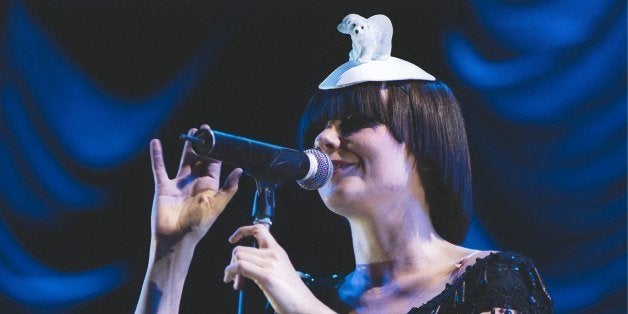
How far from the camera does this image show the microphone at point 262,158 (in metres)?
1.42

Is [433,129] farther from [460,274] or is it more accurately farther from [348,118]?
[460,274]

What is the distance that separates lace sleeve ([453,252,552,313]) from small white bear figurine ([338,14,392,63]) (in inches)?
24.7

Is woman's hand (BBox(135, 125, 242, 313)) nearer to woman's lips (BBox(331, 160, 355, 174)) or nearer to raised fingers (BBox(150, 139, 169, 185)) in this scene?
raised fingers (BBox(150, 139, 169, 185))

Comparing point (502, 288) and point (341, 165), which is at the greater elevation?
point (341, 165)

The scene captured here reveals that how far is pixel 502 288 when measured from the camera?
5.42 ft

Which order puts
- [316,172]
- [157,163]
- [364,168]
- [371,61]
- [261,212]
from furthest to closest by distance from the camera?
[371,61], [364,168], [157,163], [316,172], [261,212]

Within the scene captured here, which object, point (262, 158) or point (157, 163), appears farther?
point (157, 163)

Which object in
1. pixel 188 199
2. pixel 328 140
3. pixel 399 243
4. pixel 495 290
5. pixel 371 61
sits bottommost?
pixel 495 290

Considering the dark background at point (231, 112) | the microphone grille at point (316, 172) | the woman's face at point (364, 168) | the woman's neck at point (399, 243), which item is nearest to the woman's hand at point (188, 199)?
the microphone grille at point (316, 172)

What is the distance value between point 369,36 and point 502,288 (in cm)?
75

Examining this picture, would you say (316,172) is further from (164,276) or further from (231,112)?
(231,112)

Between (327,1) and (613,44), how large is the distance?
102 cm

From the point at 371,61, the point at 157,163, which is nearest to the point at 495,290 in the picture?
the point at 371,61

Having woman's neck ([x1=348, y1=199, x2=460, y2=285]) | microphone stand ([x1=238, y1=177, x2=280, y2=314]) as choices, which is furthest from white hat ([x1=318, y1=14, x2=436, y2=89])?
microphone stand ([x1=238, y1=177, x2=280, y2=314])
